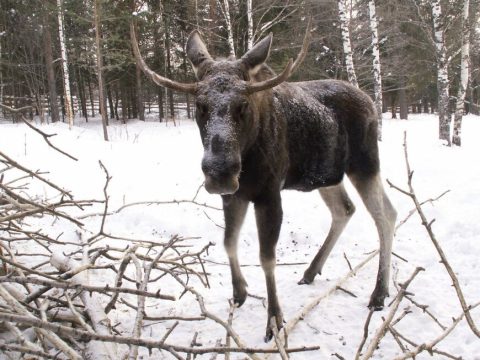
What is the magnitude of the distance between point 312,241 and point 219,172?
11.0ft

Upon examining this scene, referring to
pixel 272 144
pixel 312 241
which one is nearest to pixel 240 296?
pixel 272 144

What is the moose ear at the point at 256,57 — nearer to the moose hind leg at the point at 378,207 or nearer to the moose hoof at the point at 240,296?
the moose hind leg at the point at 378,207

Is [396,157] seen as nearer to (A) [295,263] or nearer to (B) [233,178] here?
(A) [295,263]

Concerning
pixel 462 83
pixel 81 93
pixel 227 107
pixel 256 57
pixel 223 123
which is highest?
pixel 81 93

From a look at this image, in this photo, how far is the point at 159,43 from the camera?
88.1ft

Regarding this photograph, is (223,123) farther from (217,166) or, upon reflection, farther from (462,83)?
(462,83)

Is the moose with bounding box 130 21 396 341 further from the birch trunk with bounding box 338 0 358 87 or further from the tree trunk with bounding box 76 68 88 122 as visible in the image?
the tree trunk with bounding box 76 68 88 122

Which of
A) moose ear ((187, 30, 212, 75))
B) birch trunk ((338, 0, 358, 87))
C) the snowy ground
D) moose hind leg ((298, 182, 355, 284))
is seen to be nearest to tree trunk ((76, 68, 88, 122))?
the snowy ground

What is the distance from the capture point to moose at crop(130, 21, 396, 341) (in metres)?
2.72

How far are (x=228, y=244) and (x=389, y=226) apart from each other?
164 centimetres

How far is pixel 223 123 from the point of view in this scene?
2.67 m

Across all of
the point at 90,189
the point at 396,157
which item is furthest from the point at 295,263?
the point at 396,157

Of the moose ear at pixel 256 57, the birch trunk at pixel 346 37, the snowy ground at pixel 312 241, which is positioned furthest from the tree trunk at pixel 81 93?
the moose ear at pixel 256 57

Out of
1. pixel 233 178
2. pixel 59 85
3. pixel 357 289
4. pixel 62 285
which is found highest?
pixel 59 85
